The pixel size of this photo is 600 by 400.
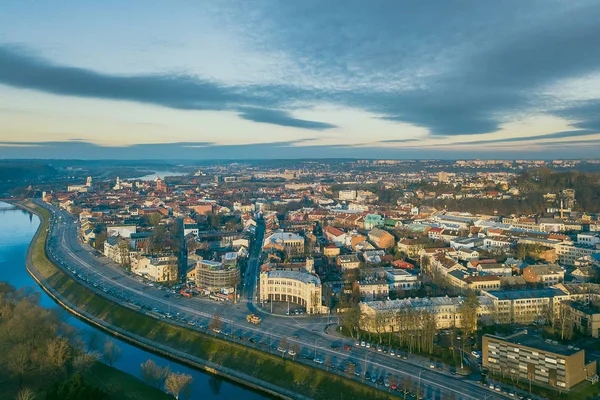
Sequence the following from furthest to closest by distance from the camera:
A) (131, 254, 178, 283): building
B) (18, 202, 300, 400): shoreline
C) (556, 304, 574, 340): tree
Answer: (131, 254, 178, 283): building → (556, 304, 574, 340): tree → (18, 202, 300, 400): shoreline

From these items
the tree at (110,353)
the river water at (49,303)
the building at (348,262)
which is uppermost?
the building at (348,262)

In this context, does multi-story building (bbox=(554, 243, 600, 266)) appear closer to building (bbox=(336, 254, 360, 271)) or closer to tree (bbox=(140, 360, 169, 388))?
building (bbox=(336, 254, 360, 271))

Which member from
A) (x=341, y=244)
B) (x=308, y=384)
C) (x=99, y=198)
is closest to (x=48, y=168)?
(x=99, y=198)

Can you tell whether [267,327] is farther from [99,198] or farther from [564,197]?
[99,198]

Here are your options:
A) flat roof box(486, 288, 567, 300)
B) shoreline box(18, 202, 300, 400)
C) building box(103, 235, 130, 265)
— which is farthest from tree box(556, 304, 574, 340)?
building box(103, 235, 130, 265)

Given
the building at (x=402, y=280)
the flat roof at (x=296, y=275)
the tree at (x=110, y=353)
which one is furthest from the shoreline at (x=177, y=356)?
the building at (x=402, y=280)

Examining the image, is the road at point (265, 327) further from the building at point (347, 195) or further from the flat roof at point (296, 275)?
the building at point (347, 195)
